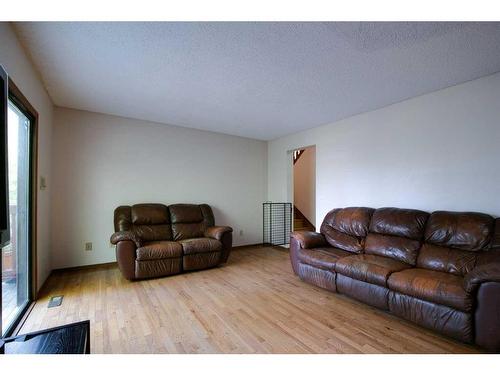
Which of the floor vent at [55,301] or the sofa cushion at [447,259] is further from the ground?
the sofa cushion at [447,259]

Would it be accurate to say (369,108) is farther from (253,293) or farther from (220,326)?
(220,326)

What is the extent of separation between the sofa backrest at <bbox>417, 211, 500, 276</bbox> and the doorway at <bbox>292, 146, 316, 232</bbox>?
351 cm

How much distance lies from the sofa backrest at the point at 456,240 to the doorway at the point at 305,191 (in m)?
3.51

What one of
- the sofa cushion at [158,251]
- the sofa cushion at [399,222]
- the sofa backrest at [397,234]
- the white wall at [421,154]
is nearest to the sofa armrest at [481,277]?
the sofa backrest at [397,234]

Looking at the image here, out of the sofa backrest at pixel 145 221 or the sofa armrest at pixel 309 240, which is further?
the sofa backrest at pixel 145 221

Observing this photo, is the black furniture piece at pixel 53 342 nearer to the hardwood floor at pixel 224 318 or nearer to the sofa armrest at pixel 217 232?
the hardwood floor at pixel 224 318

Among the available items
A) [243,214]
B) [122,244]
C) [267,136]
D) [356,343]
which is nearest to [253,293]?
[356,343]

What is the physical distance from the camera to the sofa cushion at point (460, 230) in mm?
2191

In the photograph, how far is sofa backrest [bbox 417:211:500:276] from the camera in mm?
2164

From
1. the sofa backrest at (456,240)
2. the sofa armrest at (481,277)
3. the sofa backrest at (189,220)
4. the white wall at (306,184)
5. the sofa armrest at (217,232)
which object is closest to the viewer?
the sofa armrest at (481,277)

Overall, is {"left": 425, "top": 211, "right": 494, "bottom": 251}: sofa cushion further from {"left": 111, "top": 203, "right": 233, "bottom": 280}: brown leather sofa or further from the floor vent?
the floor vent

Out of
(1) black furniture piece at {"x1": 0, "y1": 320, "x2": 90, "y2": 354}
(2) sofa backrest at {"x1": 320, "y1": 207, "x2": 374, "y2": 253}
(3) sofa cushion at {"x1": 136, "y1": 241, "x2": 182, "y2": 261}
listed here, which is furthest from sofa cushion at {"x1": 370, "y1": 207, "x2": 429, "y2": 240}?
(1) black furniture piece at {"x1": 0, "y1": 320, "x2": 90, "y2": 354}

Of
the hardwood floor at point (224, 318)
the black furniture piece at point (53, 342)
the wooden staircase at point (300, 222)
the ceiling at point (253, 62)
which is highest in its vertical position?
the ceiling at point (253, 62)

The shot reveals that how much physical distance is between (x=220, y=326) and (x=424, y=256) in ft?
6.92
